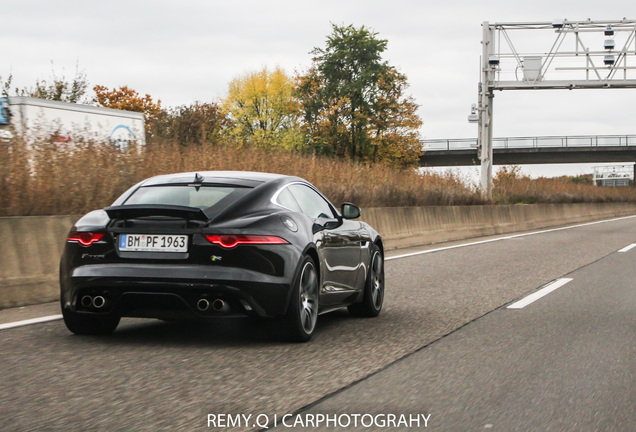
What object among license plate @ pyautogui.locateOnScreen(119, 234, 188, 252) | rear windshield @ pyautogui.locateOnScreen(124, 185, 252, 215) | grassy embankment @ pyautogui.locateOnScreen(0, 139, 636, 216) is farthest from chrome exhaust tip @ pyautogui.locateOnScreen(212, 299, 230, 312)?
grassy embankment @ pyautogui.locateOnScreen(0, 139, 636, 216)

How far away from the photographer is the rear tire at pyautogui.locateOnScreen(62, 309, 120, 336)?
22.0 feet

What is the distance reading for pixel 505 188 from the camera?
38.7m

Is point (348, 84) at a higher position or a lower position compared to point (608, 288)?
higher

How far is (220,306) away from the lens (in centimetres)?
621

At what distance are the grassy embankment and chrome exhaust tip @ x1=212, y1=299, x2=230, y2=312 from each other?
4494 mm

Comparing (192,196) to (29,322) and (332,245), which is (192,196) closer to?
(332,245)

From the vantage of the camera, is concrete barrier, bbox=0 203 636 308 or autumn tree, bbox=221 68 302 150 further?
autumn tree, bbox=221 68 302 150

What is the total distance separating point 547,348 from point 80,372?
3342mm

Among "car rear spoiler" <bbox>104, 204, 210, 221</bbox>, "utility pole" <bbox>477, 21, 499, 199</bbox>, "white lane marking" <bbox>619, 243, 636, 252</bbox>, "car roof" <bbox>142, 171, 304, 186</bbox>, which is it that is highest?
"utility pole" <bbox>477, 21, 499, 199</bbox>

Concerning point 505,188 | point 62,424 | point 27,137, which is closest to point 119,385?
point 62,424

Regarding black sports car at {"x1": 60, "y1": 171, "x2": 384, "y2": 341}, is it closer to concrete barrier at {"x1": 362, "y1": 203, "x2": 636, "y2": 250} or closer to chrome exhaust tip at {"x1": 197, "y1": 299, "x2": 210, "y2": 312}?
chrome exhaust tip at {"x1": 197, "y1": 299, "x2": 210, "y2": 312}

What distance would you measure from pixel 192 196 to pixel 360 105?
5997cm

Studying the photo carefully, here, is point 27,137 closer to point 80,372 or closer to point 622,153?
point 80,372

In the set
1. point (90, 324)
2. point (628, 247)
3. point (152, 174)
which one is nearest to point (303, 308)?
point (90, 324)
